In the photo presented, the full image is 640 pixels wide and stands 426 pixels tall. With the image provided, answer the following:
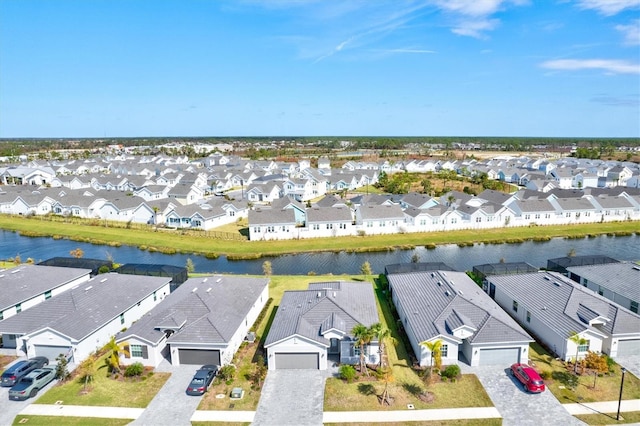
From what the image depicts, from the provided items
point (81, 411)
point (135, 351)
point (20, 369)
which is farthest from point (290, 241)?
point (81, 411)

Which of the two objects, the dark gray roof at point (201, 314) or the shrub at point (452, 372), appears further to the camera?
the dark gray roof at point (201, 314)


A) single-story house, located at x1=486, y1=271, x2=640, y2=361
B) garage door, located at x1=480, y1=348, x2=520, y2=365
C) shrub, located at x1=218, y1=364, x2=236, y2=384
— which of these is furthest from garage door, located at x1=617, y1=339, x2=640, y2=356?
shrub, located at x1=218, y1=364, x2=236, y2=384

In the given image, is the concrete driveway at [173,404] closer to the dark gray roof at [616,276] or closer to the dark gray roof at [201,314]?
the dark gray roof at [201,314]

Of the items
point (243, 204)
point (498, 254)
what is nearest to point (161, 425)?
point (498, 254)

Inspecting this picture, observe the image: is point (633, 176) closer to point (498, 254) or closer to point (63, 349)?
point (498, 254)

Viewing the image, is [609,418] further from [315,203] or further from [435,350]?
[315,203]

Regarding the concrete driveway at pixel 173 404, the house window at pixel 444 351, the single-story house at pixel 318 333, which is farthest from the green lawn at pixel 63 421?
the house window at pixel 444 351
